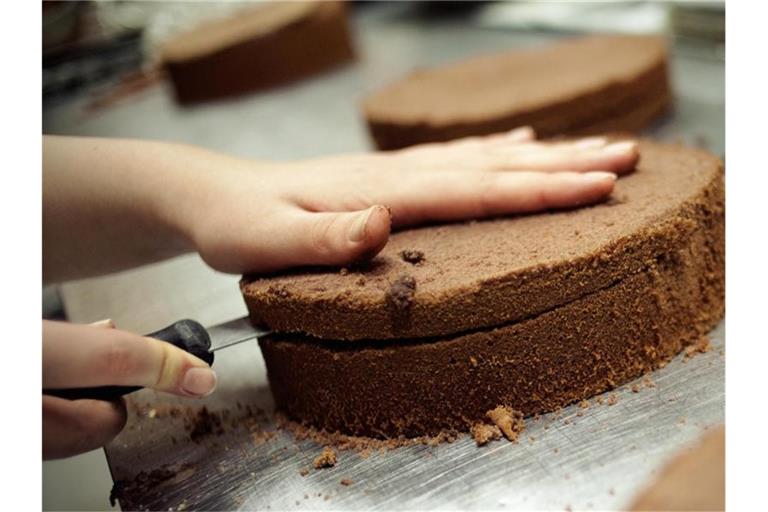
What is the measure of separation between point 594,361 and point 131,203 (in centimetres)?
76

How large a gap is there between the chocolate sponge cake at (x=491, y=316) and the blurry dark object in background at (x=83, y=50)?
1.25 meters

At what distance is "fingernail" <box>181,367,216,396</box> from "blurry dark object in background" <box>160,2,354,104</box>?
2485 millimetres

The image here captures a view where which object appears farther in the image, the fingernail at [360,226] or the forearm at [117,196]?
the forearm at [117,196]

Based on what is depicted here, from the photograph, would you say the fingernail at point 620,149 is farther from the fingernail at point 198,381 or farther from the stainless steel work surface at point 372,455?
the fingernail at point 198,381

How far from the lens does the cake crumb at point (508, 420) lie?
113 centimetres

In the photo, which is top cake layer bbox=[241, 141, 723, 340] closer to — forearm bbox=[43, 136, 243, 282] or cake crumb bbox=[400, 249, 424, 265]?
cake crumb bbox=[400, 249, 424, 265]

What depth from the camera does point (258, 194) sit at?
129 centimetres

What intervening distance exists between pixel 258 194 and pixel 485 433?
487 mm

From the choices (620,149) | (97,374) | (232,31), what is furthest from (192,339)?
(232,31)

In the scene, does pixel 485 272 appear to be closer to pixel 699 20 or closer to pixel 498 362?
pixel 498 362

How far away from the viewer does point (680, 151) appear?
1480mm

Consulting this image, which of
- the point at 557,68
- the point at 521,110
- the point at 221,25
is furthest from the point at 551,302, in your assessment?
the point at 221,25

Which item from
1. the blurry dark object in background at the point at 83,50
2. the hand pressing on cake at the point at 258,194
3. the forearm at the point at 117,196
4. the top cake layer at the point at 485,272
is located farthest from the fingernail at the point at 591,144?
the blurry dark object in background at the point at 83,50
